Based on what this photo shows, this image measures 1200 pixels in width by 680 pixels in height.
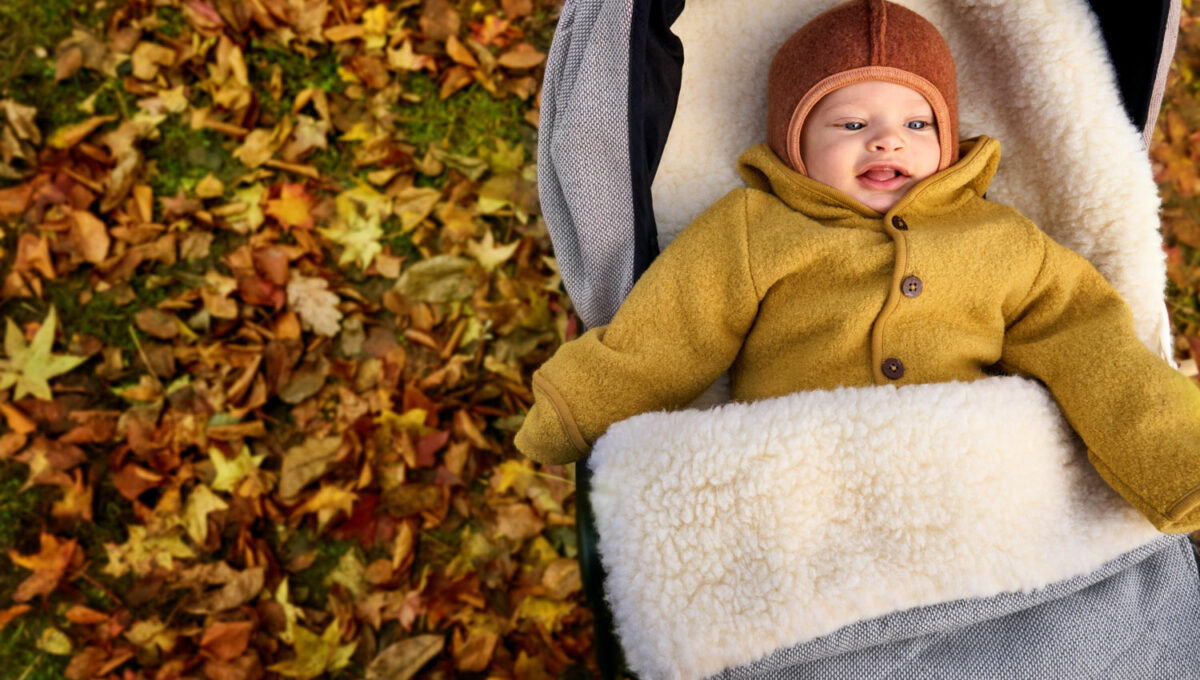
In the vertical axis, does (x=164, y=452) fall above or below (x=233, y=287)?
below

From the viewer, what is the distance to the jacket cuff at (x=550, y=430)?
131cm

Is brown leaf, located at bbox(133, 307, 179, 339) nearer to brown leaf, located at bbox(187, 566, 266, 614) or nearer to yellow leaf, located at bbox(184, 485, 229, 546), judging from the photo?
yellow leaf, located at bbox(184, 485, 229, 546)

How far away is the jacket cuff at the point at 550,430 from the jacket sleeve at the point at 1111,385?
0.86 m

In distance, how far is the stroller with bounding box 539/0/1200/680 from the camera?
3.63 feet

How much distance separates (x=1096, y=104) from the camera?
4.83 feet

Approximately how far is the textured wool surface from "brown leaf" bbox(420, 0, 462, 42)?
995mm

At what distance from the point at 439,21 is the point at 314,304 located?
100 cm

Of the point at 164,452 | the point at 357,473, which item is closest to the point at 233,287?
the point at 164,452

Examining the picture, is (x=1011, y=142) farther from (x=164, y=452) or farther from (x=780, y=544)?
(x=164, y=452)

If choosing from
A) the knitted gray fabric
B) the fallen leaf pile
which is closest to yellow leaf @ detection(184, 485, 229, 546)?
the knitted gray fabric

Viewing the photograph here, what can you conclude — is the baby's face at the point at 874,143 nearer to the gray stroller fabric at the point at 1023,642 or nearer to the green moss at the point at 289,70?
the gray stroller fabric at the point at 1023,642

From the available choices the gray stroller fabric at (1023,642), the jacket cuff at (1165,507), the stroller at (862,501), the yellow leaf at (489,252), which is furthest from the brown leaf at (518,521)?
the jacket cuff at (1165,507)

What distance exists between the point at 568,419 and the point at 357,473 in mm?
993

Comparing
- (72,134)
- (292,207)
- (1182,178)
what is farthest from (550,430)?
(1182,178)
